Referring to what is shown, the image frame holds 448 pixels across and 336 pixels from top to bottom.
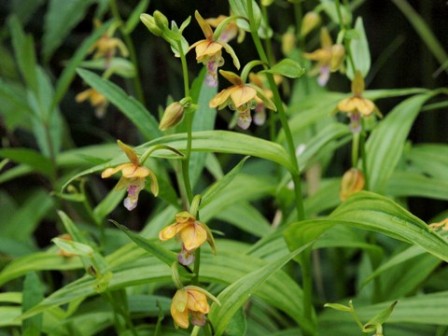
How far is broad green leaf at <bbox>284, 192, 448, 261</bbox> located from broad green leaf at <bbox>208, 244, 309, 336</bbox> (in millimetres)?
66

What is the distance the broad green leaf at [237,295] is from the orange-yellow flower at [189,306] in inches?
2.0

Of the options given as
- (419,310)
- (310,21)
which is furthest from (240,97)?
(310,21)

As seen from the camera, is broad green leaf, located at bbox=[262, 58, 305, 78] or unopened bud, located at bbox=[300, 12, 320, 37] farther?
unopened bud, located at bbox=[300, 12, 320, 37]

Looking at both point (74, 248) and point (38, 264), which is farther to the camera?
point (38, 264)

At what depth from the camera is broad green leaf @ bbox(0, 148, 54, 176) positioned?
1.43 metres

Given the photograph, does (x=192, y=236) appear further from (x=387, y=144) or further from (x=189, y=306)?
(x=387, y=144)

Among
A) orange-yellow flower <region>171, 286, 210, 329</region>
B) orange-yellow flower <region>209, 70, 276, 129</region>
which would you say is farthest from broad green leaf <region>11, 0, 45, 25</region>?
orange-yellow flower <region>171, 286, 210, 329</region>

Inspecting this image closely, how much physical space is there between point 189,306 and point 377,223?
22 cm

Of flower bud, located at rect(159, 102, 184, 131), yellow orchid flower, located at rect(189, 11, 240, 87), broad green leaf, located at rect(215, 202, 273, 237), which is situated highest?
broad green leaf, located at rect(215, 202, 273, 237)

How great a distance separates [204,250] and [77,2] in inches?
34.4

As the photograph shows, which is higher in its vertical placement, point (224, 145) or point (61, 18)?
point (61, 18)

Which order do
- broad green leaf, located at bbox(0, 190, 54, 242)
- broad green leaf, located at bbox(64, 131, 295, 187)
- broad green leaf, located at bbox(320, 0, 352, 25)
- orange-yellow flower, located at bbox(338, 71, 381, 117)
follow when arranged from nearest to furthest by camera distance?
1. broad green leaf, located at bbox(64, 131, 295, 187)
2. orange-yellow flower, located at bbox(338, 71, 381, 117)
3. broad green leaf, located at bbox(320, 0, 352, 25)
4. broad green leaf, located at bbox(0, 190, 54, 242)

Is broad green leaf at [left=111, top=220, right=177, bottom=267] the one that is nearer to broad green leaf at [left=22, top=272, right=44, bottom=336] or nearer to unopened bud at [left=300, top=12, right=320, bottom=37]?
broad green leaf at [left=22, top=272, right=44, bottom=336]

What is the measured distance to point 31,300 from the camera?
1082 mm
